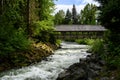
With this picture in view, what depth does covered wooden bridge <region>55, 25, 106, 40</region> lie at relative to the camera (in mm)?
64500

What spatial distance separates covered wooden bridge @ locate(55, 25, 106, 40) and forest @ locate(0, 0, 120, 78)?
72.9 ft

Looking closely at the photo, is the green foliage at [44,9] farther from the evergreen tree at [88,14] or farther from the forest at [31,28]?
the evergreen tree at [88,14]

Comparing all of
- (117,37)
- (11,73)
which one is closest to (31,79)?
(11,73)

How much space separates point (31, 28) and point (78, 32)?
34906 mm

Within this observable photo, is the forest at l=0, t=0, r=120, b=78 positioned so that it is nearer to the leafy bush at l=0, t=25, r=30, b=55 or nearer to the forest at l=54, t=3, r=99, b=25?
the leafy bush at l=0, t=25, r=30, b=55

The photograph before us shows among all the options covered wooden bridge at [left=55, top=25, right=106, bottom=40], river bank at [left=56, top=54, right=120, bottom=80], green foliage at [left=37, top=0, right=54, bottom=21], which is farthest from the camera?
covered wooden bridge at [left=55, top=25, right=106, bottom=40]

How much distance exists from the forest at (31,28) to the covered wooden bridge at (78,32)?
22.2 metres

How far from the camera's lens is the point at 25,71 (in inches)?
729

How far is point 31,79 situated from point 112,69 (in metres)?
4.45

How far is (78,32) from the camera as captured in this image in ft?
215

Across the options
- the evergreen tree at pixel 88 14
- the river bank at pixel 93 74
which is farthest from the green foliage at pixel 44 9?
the evergreen tree at pixel 88 14

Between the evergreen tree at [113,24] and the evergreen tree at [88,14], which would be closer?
the evergreen tree at [113,24]

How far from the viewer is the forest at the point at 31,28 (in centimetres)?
1631

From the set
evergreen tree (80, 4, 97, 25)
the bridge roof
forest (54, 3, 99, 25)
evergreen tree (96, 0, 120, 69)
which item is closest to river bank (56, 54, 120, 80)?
evergreen tree (96, 0, 120, 69)
